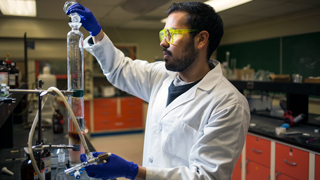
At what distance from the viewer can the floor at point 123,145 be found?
14.1 feet

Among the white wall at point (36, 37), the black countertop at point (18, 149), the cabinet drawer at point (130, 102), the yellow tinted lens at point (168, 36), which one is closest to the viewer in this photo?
the yellow tinted lens at point (168, 36)

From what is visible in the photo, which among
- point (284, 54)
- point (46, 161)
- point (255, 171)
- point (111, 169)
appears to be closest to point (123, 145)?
point (255, 171)

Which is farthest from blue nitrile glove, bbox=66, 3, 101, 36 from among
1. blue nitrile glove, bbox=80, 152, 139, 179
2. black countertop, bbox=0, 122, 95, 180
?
black countertop, bbox=0, 122, 95, 180

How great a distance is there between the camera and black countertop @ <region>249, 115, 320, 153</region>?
7.06 feet

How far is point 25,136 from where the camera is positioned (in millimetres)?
2268

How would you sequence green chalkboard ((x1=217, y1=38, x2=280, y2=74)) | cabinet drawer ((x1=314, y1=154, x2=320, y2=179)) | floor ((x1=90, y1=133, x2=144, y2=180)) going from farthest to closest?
green chalkboard ((x1=217, y1=38, x2=280, y2=74)) < floor ((x1=90, y1=133, x2=144, y2=180)) < cabinet drawer ((x1=314, y1=154, x2=320, y2=179))

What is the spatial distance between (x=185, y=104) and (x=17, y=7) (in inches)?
131

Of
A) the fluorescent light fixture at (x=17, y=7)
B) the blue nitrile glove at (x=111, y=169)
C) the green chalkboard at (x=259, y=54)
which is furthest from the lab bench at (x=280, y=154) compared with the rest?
the fluorescent light fixture at (x=17, y=7)

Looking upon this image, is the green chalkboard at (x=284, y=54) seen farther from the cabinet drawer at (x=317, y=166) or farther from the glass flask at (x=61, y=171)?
the glass flask at (x=61, y=171)

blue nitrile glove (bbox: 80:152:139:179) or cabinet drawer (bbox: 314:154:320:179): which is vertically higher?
blue nitrile glove (bbox: 80:152:139:179)

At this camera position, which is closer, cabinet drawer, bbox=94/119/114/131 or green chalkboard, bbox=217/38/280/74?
green chalkboard, bbox=217/38/280/74

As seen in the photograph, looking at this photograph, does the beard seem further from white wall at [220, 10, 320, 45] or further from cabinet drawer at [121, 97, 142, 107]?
cabinet drawer at [121, 97, 142, 107]

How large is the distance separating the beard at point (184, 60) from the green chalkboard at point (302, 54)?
3.74 metres

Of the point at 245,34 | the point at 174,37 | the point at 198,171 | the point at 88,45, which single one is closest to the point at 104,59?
the point at 88,45
